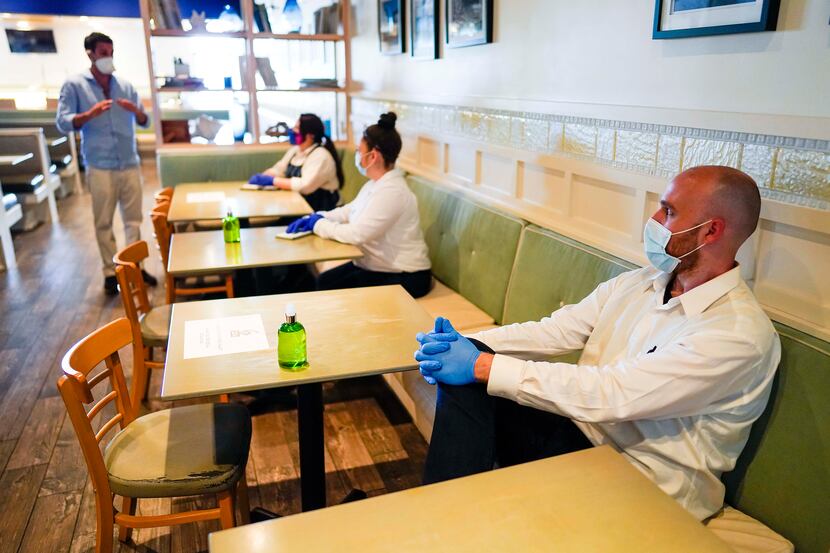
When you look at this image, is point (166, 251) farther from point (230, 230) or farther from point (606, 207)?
point (606, 207)

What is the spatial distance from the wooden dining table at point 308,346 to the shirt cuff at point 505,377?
0.95 ft

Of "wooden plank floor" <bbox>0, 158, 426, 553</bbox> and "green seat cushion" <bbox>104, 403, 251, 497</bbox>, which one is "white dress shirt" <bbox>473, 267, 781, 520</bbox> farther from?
"wooden plank floor" <bbox>0, 158, 426, 553</bbox>

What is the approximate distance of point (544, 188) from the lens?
9.62ft

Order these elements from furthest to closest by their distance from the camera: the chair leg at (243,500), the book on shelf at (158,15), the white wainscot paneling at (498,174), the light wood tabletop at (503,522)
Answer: the book on shelf at (158,15)
the white wainscot paneling at (498,174)
the chair leg at (243,500)
the light wood tabletop at (503,522)

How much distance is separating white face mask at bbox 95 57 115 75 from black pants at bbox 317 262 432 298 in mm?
2242

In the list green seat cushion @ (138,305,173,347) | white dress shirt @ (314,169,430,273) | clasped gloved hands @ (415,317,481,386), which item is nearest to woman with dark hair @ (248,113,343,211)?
white dress shirt @ (314,169,430,273)

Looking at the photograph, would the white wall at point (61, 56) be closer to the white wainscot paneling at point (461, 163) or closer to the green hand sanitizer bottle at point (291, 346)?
the white wainscot paneling at point (461, 163)

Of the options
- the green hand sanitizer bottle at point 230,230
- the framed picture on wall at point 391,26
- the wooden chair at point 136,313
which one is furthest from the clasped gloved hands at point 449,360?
the framed picture on wall at point 391,26

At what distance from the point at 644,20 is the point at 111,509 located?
2.31m

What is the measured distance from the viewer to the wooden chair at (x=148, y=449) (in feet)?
5.82

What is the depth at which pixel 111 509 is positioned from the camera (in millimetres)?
1863

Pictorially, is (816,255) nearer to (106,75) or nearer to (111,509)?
(111,509)

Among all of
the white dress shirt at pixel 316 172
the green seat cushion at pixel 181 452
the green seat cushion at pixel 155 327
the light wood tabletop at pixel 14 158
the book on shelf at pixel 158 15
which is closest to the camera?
the green seat cushion at pixel 181 452

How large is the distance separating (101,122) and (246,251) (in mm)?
2270
